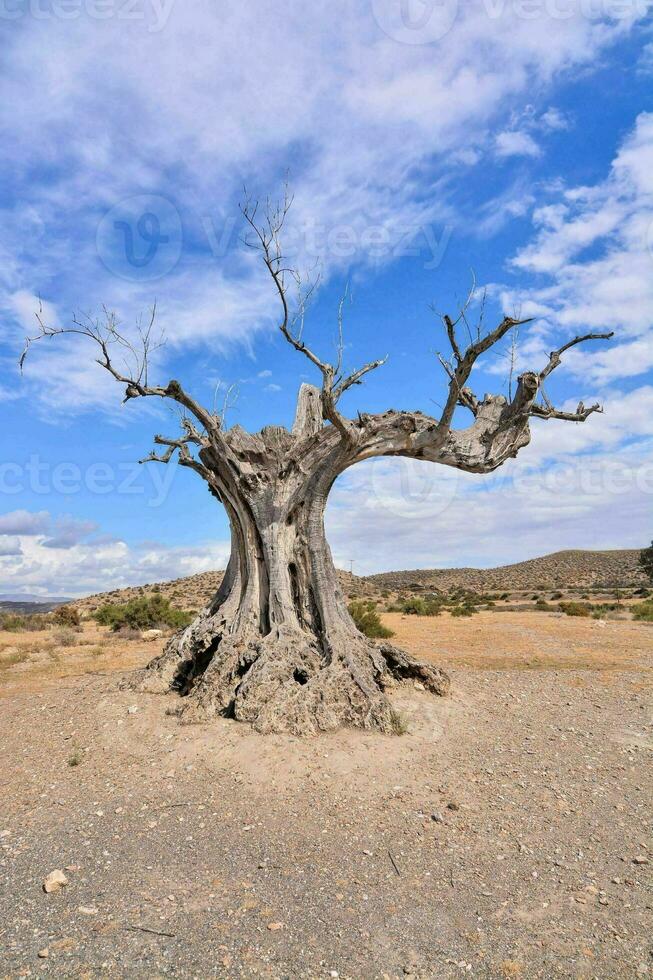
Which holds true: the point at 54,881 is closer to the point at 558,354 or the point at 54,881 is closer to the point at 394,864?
the point at 394,864

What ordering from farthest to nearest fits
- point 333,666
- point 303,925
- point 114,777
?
point 333,666 → point 114,777 → point 303,925

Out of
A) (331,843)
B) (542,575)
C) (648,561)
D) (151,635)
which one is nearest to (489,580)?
(542,575)

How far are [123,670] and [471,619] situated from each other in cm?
1577

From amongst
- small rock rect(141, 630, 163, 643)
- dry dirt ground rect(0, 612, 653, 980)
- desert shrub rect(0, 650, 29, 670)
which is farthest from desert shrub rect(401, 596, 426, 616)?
dry dirt ground rect(0, 612, 653, 980)

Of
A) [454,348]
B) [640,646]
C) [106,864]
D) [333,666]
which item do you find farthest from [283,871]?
[640,646]

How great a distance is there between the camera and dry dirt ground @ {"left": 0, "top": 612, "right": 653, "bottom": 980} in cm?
378

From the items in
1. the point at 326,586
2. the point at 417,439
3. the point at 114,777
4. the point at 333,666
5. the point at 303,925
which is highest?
the point at 417,439

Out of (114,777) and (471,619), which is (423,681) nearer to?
(114,777)

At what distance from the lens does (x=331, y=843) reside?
17.3ft

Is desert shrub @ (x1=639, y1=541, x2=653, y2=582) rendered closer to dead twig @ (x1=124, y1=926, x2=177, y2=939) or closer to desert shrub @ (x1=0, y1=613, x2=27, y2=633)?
desert shrub @ (x1=0, y1=613, x2=27, y2=633)

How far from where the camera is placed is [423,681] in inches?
400

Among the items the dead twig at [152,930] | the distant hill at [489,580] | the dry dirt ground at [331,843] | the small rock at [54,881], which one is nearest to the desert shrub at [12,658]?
the dry dirt ground at [331,843]

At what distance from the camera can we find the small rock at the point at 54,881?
14.7ft

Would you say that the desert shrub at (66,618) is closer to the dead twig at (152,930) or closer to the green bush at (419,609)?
the green bush at (419,609)
